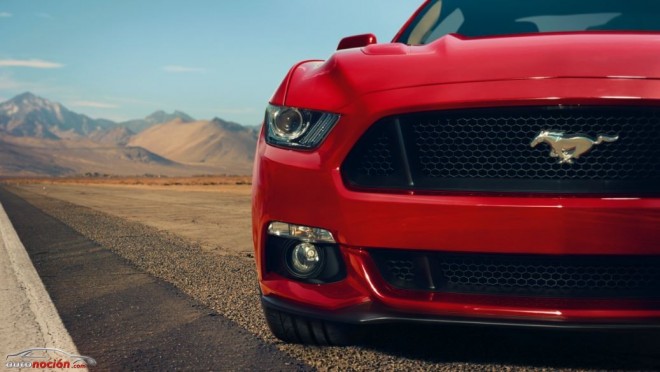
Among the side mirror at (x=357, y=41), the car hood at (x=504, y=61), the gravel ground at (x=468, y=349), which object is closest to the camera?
the car hood at (x=504, y=61)

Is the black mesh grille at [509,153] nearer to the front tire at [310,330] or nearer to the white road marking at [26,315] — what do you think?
the front tire at [310,330]

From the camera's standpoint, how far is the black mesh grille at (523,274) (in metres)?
2.12

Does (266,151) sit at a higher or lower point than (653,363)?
higher

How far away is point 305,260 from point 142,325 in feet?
4.10

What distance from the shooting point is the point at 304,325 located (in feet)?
8.30

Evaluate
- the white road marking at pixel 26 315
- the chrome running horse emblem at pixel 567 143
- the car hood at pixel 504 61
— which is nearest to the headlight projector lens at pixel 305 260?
the car hood at pixel 504 61

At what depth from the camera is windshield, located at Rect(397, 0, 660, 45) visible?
11.2 ft

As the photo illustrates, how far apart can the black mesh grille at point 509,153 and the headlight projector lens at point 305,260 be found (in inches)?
12.1

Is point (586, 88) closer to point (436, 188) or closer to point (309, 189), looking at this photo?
point (436, 188)

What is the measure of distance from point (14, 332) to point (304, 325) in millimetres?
1483

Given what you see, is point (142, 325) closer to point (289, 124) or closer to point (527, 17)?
point (289, 124)

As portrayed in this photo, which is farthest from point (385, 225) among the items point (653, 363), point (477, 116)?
point (653, 363)

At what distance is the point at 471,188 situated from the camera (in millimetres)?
2141

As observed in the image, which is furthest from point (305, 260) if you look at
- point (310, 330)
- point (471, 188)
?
point (471, 188)
